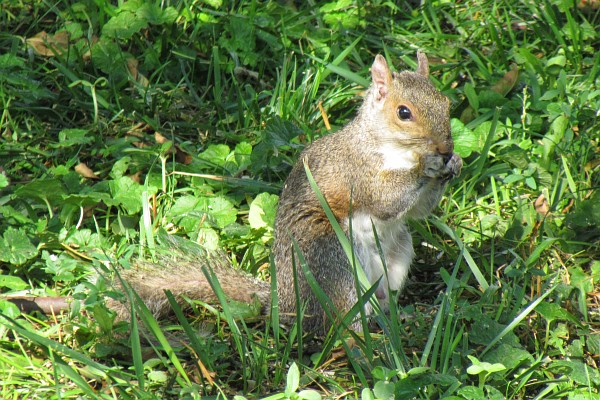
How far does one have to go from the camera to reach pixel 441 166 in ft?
10.3

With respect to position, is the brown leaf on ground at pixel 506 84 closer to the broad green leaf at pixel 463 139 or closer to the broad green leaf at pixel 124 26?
the broad green leaf at pixel 463 139

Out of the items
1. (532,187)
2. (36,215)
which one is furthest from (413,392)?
(36,215)

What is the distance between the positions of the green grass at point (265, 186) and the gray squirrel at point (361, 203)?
0.13 meters

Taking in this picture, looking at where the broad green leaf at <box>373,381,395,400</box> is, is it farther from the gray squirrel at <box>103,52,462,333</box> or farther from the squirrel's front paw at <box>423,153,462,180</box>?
the squirrel's front paw at <box>423,153,462,180</box>

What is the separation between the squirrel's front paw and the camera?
3.14m

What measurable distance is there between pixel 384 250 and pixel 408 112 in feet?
1.80

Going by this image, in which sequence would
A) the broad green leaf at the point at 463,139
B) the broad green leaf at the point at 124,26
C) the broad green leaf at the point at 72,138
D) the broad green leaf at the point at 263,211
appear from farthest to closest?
the broad green leaf at the point at 124,26
the broad green leaf at the point at 72,138
the broad green leaf at the point at 463,139
the broad green leaf at the point at 263,211

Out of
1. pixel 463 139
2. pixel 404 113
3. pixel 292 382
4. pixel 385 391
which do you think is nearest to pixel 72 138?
pixel 404 113

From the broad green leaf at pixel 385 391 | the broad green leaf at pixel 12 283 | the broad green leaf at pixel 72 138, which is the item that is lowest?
the broad green leaf at pixel 12 283

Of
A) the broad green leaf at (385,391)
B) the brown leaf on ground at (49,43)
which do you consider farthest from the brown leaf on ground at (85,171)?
the broad green leaf at (385,391)

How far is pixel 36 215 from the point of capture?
3672 mm

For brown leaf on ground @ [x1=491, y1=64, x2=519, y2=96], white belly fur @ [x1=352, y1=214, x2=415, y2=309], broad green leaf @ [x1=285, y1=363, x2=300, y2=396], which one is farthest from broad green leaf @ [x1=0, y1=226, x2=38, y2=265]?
brown leaf on ground @ [x1=491, y1=64, x2=519, y2=96]

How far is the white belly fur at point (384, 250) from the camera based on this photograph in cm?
329

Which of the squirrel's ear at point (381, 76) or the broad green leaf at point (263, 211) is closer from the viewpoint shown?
the squirrel's ear at point (381, 76)
